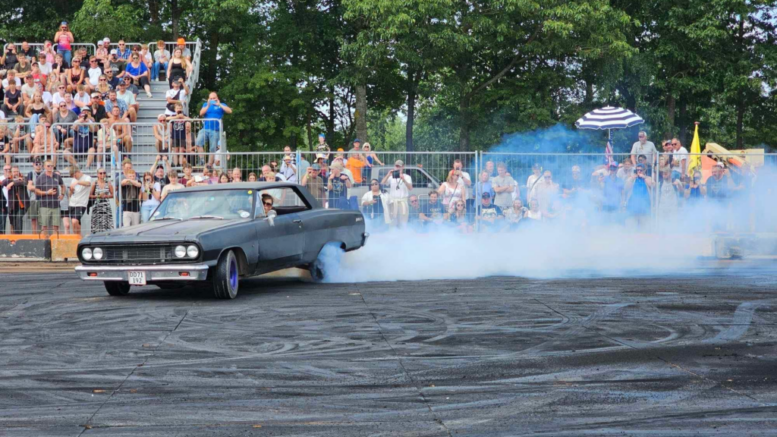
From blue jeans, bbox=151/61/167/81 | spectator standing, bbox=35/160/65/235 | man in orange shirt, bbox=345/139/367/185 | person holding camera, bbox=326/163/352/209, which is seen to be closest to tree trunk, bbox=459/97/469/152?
blue jeans, bbox=151/61/167/81

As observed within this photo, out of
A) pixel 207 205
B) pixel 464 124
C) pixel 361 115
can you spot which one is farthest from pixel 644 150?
pixel 361 115

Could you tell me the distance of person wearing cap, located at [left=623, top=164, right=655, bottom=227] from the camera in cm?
1755

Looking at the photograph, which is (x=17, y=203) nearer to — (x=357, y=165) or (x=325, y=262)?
(x=357, y=165)

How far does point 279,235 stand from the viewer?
12.1 m

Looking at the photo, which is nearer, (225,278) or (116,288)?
(225,278)

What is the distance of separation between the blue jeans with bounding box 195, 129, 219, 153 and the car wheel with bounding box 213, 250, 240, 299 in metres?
7.61

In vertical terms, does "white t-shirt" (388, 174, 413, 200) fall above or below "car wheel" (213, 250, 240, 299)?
above

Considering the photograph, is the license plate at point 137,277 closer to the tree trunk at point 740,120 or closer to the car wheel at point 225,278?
the car wheel at point 225,278

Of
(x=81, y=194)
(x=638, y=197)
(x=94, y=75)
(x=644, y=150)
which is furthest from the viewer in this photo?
(x=94, y=75)

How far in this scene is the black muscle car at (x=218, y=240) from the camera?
1095 centimetres

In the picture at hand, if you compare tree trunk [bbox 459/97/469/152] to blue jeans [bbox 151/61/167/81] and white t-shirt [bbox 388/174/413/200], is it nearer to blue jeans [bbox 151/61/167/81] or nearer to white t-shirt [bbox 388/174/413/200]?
blue jeans [bbox 151/61/167/81]

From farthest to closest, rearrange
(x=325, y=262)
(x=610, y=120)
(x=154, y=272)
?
(x=610, y=120) < (x=325, y=262) < (x=154, y=272)

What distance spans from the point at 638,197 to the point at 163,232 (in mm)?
9836

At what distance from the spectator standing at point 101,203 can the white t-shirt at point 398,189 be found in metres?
5.12
